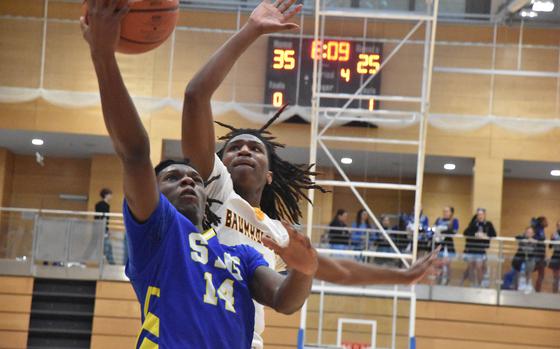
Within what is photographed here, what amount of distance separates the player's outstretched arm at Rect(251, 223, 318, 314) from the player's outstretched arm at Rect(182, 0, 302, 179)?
0.91 metres

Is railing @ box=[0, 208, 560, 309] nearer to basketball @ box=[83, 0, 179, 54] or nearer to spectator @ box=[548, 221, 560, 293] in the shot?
spectator @ box=[548, 221, 560, 293]

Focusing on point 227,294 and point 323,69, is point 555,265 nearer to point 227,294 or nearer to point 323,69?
point 323,69

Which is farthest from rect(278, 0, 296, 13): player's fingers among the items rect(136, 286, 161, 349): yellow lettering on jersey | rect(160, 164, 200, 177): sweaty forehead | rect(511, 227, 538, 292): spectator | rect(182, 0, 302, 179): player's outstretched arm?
rect(511, 227, 538, 292): spectator

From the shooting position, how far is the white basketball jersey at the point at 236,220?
4.47 metres

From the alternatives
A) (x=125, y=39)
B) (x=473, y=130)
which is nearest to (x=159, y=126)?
(x=473, y=130)

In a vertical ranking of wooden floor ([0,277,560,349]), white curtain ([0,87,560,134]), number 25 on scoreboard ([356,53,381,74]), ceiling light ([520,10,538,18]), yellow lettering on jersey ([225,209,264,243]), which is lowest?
wooden floor ([0,277,560,349])

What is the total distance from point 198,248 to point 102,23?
0.95 meters

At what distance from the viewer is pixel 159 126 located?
19297 mm

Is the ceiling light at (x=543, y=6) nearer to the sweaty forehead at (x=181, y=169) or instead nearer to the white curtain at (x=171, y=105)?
the white curtain at (x=171, y=105)

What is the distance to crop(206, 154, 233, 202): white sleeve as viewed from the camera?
14.5 ft

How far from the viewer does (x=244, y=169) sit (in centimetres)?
476

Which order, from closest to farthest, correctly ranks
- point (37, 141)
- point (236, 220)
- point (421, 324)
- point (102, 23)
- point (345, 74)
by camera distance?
point (102, 23), point (236, 220), point (421, 324), point (345, 74), point (37, 141)

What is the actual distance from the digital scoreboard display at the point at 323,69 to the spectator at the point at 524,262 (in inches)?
139

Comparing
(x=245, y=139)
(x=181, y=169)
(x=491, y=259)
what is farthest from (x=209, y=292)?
(x=491, y=259)
